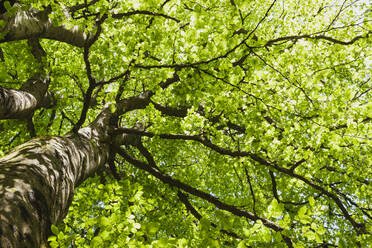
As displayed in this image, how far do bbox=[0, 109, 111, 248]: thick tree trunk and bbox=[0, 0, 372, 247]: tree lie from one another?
15 mm

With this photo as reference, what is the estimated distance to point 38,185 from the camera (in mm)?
2064

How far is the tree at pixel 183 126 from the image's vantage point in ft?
7.15

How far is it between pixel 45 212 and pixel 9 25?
298 centimetres

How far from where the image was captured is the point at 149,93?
6.25 metres

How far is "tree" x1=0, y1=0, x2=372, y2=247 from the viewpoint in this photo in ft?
7.15

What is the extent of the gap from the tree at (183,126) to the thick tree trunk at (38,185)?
15 millimetres

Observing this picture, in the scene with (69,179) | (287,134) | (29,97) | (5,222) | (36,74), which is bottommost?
(5,222)

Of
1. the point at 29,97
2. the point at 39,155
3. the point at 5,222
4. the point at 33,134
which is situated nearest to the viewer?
the point at 5,222

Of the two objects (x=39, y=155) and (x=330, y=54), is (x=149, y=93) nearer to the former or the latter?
(x=39, y=155)

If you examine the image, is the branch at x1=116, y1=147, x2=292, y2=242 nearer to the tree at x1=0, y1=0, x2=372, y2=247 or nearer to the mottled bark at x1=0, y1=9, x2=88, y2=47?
the tree at x1=0, y1=0, x2=372, y2=247

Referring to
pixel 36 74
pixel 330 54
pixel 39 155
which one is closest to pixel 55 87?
pixel 36 74

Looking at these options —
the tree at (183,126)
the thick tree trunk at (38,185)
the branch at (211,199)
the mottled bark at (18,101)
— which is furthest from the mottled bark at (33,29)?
the branch at (211,199)

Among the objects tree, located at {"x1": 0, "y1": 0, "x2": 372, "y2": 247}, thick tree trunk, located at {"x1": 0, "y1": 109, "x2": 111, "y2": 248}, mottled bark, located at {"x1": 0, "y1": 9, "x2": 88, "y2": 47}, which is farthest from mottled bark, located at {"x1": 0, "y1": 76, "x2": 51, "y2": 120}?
thick tree trunk, located at {"x1": 0, "y1": 109, "x2": 111, "y2": 248}

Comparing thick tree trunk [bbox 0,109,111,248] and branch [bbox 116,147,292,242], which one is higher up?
branch [bbox 116,147,292,242]
